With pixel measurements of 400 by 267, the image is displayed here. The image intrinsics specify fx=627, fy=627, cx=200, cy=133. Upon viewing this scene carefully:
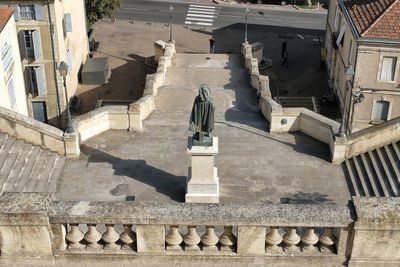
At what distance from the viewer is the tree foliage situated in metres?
61.8

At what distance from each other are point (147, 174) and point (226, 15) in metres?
54.4

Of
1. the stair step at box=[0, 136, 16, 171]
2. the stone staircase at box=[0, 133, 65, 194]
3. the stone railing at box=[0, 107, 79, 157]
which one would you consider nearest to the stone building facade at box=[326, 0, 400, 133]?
the stone railing at box=[0, 107, 79, 157]

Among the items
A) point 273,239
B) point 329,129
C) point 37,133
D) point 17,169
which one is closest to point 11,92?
point 37,133

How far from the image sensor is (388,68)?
1806 inches

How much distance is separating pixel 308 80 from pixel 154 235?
1932 inches

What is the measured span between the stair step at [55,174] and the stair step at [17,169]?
1148 mm

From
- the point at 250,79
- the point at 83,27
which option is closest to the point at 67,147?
the point at 250,79

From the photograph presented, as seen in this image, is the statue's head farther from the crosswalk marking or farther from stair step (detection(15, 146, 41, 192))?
the crosswalk marking

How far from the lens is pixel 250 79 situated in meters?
41.8

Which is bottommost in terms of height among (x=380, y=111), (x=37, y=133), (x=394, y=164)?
(x=380, y=111)

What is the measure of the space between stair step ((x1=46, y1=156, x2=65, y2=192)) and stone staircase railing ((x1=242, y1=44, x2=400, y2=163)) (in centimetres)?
922

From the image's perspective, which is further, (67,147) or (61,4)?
(61,4)

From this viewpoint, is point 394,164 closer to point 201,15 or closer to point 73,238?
point 73,238

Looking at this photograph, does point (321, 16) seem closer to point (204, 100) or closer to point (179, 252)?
point (204, 100)
